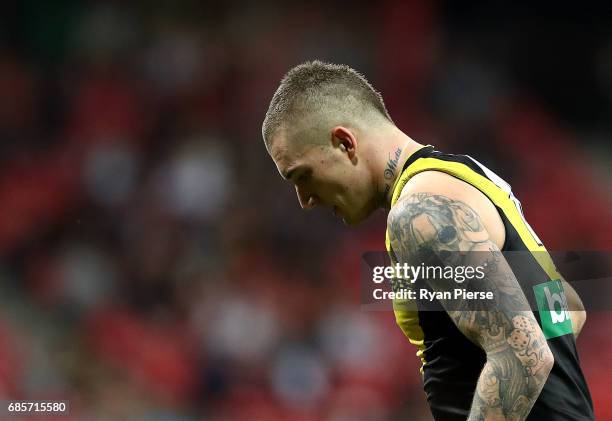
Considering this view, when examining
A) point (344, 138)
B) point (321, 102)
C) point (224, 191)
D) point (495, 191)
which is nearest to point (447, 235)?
point (495, 191)

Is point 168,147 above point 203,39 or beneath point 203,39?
beneath

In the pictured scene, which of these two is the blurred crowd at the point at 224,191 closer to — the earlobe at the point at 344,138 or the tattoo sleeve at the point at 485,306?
the earlobe at the point at 344,138

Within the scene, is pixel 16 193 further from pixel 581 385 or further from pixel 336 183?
pixel 581 385

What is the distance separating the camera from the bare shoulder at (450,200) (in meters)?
1.82

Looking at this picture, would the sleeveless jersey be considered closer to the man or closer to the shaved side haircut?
the man

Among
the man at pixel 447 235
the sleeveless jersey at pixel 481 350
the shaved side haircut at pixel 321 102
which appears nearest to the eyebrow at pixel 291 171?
Answer: the man at pixel 447 235

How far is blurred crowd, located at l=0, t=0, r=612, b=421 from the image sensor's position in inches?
203

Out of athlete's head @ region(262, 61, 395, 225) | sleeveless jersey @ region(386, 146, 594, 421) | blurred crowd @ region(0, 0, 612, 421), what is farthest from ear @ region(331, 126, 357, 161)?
blurred crowd @ region(0, 0, 612, 421)

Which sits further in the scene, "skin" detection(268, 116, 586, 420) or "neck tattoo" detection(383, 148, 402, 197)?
"neck tattoo" detection(383, 148, 402, 197)

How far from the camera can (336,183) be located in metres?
2.29

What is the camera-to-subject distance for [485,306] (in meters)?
1.75

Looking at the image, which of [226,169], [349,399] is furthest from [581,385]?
[226,169]

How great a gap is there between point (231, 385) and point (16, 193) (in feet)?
6.79

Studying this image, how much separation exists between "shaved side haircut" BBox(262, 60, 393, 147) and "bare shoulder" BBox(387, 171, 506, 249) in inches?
17.4
